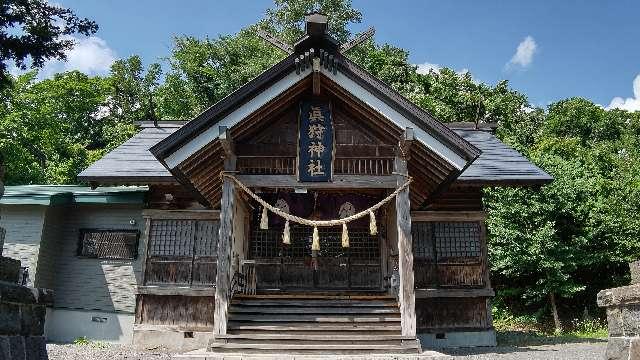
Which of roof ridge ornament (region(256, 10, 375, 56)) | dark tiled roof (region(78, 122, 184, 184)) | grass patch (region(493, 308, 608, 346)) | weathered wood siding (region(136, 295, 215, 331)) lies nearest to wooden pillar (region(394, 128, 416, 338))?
roof ridge ornament (region(256, 10, 375, 56))

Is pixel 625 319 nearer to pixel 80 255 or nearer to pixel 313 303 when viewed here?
pixel 313 303

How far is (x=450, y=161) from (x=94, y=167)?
31.9 feet

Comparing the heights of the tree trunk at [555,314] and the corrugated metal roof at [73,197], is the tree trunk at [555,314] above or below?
below

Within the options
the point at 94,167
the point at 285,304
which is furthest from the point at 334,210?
the point at 94,167

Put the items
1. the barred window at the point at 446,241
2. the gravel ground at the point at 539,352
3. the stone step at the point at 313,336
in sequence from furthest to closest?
the barred window at the point at 446,241
the gravel ground at the point at 539,352
the stone step at the point at 313,336

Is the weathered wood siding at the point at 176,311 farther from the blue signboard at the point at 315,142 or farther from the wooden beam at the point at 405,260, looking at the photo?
the wooden beam at the point at 405,260

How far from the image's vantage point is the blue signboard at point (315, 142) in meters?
9.83

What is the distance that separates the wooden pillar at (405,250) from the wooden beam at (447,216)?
10.2 ft

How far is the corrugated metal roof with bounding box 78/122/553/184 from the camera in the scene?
12.4 meters

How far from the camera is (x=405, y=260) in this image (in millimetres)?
9148

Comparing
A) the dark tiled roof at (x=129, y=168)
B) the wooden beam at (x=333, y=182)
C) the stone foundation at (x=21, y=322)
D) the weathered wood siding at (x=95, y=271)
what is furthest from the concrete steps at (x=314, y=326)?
the weathered wood siding at (x=95, y=271)

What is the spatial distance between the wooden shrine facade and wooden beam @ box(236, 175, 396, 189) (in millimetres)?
23

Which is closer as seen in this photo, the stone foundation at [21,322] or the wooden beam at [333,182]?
the stone foundation at [21,322]

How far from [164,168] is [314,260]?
194 inches
